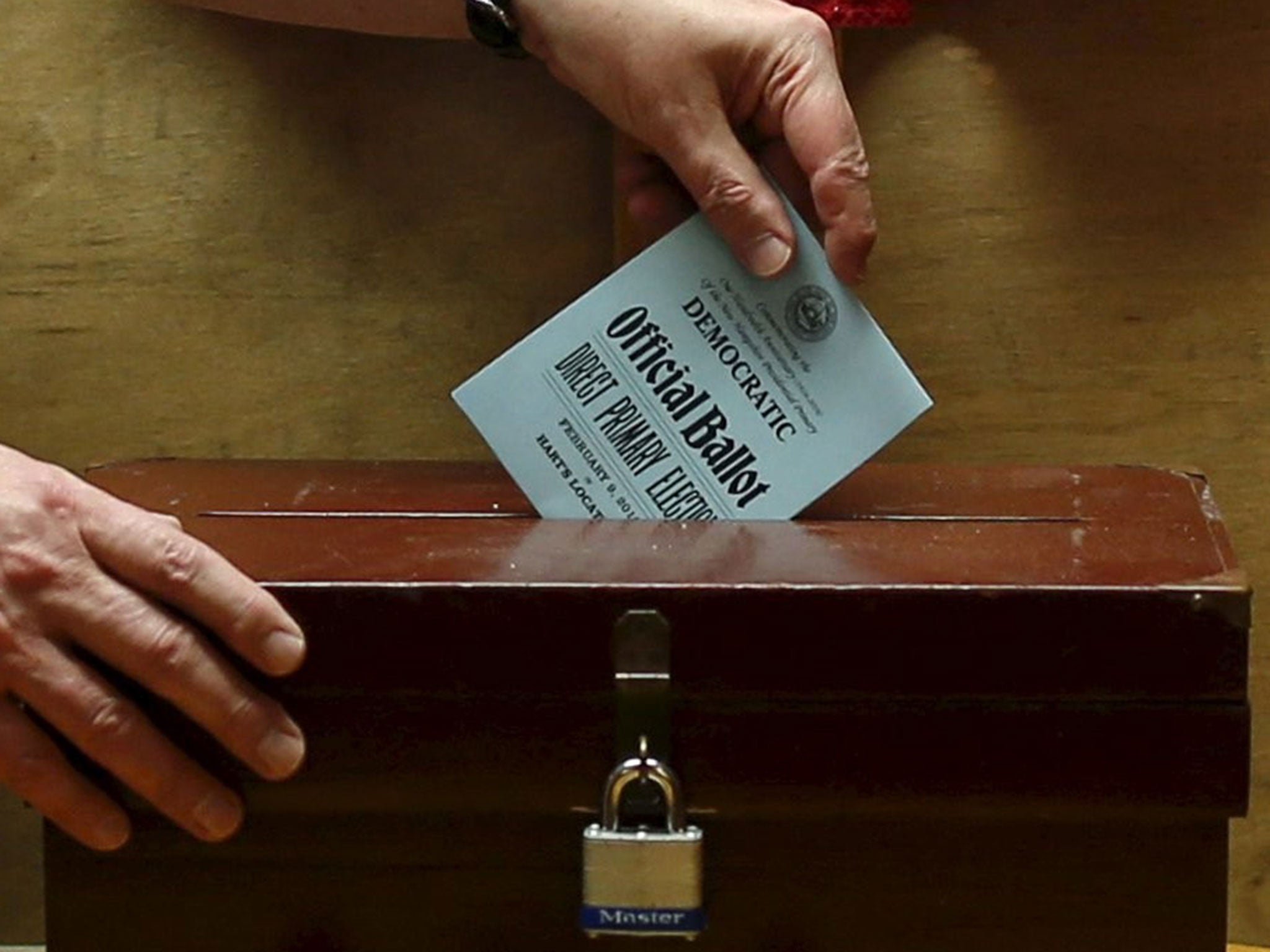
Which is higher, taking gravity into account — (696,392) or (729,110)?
(729,110)

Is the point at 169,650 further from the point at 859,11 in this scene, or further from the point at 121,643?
the point at 859,11

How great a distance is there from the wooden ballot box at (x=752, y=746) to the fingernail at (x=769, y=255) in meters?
0.15

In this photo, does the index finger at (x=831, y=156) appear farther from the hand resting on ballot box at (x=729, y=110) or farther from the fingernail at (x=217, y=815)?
the fingernail at (x=217, y=815)

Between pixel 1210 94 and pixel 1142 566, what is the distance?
0.54 meters

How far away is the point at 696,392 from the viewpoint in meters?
1.05

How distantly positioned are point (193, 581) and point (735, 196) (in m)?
0.38

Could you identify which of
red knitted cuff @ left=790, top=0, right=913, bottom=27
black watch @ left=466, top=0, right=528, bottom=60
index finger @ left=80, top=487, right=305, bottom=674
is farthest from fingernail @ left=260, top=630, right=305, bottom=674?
red knitted cuff @ left=790, top=0, right=913, bottom=27

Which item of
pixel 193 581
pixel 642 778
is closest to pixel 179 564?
pixel 193 581

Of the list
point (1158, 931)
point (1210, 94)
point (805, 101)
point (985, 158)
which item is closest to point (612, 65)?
point (805, 101)

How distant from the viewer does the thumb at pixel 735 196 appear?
1051mm

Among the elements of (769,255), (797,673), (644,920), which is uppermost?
(769,255)

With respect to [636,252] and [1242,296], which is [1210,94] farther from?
[636,252]

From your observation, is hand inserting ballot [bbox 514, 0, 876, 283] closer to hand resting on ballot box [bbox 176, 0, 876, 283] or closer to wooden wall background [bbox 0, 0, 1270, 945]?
hand resting on ballot box [bbox 176, 0, 876, 283]

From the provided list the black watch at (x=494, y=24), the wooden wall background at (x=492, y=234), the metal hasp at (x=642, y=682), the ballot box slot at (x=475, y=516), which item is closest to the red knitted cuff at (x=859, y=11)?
the wooden wall background at (x=492, y=234)
